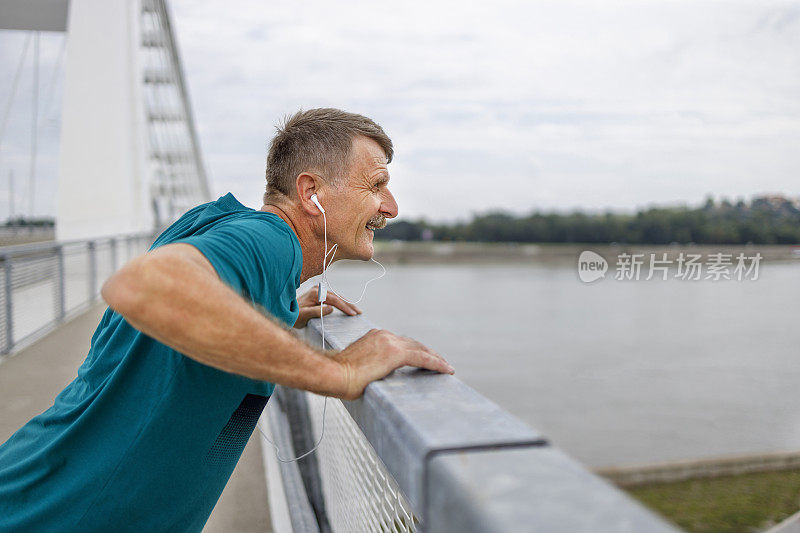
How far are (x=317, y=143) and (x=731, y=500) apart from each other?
99.2 feet

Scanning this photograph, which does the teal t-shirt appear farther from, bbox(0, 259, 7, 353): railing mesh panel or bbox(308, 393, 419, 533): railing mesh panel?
bbox(0, 259, 7, 353): railing mesh panel

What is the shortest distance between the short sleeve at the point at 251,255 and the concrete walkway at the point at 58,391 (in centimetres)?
124

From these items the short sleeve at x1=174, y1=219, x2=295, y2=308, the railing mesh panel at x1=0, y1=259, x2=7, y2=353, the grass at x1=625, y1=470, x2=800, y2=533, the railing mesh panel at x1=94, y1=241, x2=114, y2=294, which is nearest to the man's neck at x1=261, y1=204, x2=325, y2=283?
the short sleeve at x1=174, y1=219, x2=295, y2=308

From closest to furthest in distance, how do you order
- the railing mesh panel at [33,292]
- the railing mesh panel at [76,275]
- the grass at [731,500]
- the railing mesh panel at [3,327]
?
the railing mesh panel at [3,327], the railing mesh panel at [33,292], the railing mesh panel at [76,275], the grass at [731,500]

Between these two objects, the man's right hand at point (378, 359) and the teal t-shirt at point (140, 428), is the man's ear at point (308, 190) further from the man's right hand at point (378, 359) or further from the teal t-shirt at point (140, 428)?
the man's right hand at point (378, 359)

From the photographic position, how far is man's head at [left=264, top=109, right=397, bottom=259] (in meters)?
1.22

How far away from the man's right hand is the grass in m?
22.3

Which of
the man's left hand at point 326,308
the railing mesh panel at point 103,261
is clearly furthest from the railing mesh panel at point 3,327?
the man's left hand at point 326,308

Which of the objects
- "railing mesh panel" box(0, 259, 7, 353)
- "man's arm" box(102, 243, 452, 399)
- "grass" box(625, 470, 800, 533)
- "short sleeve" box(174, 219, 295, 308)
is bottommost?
"grass" box(625, 470, 800, 533)

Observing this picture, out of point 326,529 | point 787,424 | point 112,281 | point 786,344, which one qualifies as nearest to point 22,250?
point 326,529

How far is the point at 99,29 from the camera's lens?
374 inches

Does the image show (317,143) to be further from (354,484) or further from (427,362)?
(354,484)

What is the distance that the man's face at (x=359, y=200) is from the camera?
122 cm

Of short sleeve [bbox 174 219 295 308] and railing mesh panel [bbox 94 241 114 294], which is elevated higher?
short sleeve [bbox 174 219 295 308]
